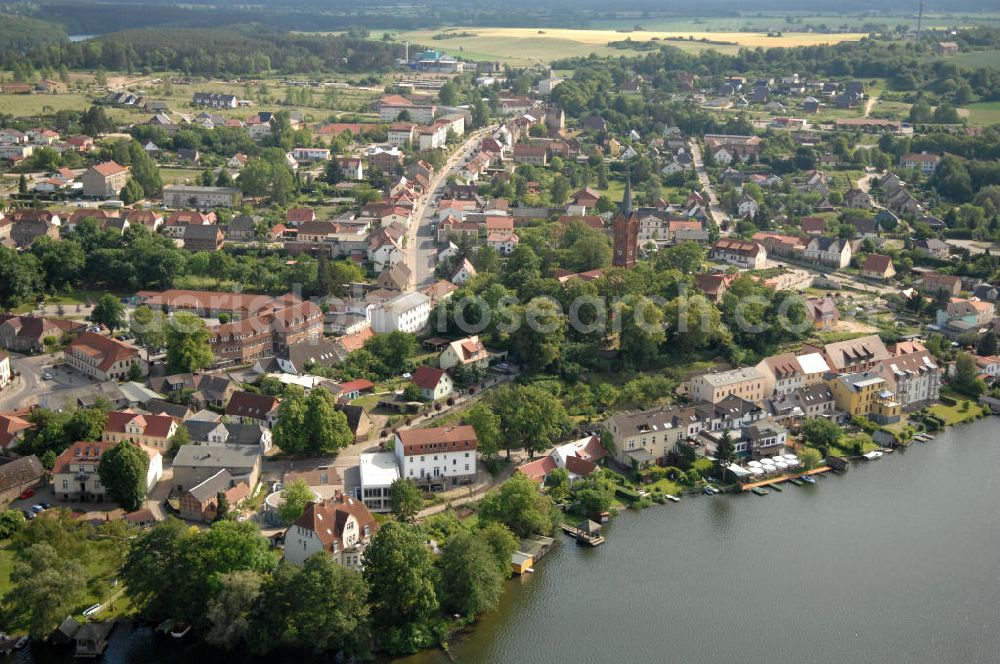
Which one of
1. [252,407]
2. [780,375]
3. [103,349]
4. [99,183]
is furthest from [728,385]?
[99,183]

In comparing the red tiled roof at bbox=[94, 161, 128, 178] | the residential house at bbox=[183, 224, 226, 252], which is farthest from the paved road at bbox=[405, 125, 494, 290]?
the red tiled roof at bbox=[94, 161, 128, 178]

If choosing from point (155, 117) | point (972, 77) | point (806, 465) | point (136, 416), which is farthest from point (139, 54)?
point (806, 465)

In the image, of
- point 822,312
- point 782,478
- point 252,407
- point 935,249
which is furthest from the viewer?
point 935,249

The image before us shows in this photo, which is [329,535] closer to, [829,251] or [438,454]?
[438,454]

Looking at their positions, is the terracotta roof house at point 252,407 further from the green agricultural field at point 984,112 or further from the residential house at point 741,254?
the green agricultural field at point 984,112

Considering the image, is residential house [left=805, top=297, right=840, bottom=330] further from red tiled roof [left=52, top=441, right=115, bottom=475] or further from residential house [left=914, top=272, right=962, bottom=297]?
red tiled roof [left=52, top=441, right=115, bottom=475]

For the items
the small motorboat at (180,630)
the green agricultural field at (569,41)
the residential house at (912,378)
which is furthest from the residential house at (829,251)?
the green agricultural field at (569,41)
